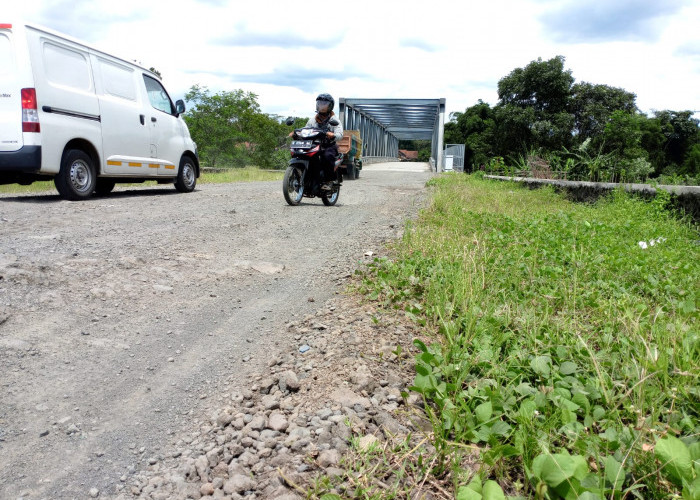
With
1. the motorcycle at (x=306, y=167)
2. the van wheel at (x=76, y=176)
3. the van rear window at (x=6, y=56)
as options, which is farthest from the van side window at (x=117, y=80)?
the motorcycle at (x=306, y=167)

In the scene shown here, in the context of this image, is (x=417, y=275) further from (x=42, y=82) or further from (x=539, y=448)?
(x=42, y=82)

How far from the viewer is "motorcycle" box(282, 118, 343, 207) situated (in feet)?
24.7

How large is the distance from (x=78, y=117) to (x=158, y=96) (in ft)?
7.54

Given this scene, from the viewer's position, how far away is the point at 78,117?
6.74m

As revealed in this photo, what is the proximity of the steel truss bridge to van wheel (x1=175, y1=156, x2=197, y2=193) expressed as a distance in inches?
724

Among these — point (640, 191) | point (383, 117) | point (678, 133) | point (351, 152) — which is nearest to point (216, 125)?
point (351, 152)

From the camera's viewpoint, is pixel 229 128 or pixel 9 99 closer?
pixel 9 99

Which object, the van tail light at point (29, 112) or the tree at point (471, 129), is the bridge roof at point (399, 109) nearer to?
the tree at point (471, 129)

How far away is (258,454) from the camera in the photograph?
1569mm

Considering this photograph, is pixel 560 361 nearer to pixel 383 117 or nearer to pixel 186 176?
pixel 186 176

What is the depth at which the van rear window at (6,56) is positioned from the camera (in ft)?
19.8

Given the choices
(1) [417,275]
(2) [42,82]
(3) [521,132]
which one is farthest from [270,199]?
(3) [521,132]

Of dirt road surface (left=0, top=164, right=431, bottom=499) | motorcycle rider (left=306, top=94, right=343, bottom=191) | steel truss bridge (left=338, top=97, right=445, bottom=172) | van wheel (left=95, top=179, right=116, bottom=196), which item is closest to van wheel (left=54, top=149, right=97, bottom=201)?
van wheel (left=95, top=179, right=116, bottom=196)

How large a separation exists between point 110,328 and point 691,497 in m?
2.54
